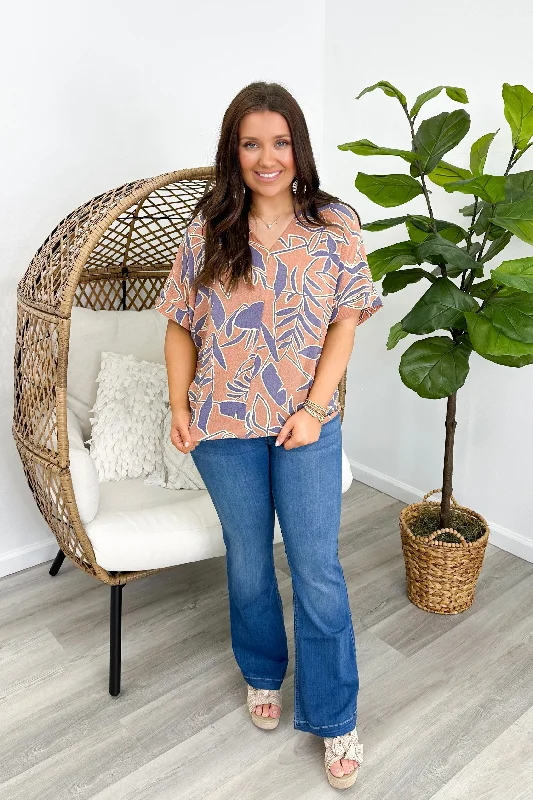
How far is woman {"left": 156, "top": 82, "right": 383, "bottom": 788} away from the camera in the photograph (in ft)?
4.07

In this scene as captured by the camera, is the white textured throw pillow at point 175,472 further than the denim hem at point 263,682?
Yes

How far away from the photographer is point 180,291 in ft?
4.40

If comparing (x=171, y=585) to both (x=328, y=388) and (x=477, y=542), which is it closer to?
(x=477, y=542)

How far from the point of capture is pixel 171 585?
2043mm

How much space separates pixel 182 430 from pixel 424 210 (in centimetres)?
126

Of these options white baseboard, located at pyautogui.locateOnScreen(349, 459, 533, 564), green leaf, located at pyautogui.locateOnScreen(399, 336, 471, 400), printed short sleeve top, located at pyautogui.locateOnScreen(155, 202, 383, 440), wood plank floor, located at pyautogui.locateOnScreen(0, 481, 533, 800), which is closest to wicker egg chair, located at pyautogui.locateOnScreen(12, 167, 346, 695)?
wood plank floor, located at pyautogui.locateOnScreen(0, 481, 533, 800)

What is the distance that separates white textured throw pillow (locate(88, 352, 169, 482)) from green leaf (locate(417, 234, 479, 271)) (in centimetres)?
78

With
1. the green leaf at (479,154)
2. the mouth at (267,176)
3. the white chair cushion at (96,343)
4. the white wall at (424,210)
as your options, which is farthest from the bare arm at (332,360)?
the white wall at (424,210)

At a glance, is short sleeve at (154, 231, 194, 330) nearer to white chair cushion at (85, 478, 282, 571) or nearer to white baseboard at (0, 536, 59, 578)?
white chair cushion at (85, 478, 282, 571)

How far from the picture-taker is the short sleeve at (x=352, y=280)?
1273mm

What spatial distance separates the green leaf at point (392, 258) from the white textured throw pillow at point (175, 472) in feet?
Result: 2.24

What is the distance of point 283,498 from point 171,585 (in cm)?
89

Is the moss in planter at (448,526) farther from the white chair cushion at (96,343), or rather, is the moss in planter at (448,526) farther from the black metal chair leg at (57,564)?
the black metal chair leg at (57,564)

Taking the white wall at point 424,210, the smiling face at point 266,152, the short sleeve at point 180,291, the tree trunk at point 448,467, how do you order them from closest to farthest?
the smiling face at point 266,152 → the short sleeve at point 180,291 → the tree trunk at point 448,467 → the white wall at point 424,210
